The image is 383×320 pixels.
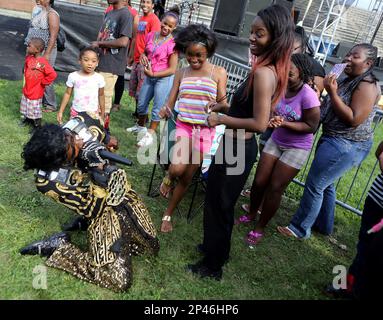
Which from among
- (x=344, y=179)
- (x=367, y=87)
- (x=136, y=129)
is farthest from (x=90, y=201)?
(x=344, y=179)

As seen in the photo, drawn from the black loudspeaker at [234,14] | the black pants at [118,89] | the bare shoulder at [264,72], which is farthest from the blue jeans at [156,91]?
the black loudspeaker at [234,14]

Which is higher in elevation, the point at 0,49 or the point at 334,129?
the point at 334,129

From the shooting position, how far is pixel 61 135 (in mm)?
2355

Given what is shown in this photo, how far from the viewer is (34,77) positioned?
4605 mm

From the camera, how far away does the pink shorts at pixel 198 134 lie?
10.9 feet

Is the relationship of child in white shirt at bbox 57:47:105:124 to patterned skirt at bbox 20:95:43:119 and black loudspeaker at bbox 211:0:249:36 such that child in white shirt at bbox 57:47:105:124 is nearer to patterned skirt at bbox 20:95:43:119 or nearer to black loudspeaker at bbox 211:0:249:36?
patterned skirt at bbox 20:95:43:119

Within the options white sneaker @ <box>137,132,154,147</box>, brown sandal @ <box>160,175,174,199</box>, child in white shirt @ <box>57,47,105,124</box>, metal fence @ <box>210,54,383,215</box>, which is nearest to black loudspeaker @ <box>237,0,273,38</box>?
metal fence @ <box>210,54,383,215</box>

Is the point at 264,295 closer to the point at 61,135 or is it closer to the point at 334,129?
the point at 334,129

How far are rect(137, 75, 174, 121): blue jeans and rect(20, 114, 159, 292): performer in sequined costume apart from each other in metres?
2.15

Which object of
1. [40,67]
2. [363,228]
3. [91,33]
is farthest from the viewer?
[91,33]

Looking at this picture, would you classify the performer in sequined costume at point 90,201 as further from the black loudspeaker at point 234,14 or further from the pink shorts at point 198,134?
the black loudspeaker at point 234,14

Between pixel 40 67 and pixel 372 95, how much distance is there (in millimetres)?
3904

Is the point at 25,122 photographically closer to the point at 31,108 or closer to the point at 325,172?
the point at 31,108

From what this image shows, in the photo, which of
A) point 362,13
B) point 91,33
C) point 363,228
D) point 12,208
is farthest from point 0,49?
point 362,13
